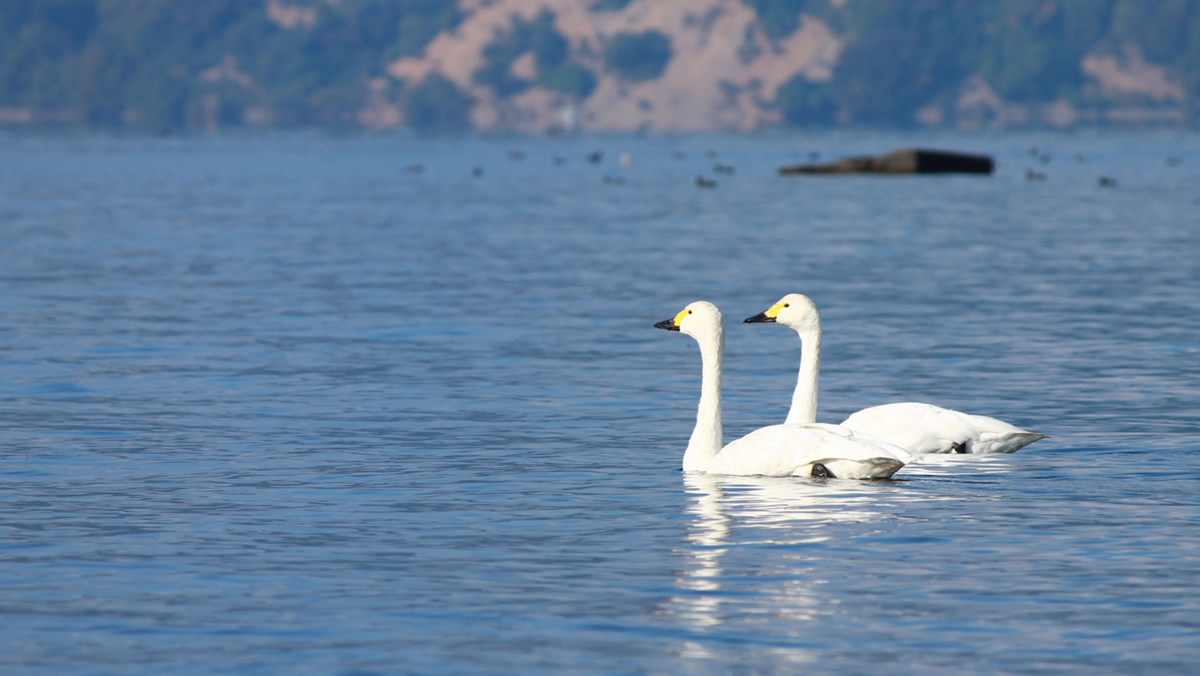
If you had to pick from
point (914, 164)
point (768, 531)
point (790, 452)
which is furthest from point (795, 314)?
point (914, 164)

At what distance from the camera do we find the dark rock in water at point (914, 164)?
287 ft

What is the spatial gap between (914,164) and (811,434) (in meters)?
74.3

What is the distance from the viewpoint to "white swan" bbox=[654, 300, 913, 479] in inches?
567

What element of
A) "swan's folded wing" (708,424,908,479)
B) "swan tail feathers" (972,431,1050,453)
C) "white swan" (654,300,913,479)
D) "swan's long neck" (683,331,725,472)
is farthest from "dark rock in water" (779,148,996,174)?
"swan's folded wing" (708,424,908,479)

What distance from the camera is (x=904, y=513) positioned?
1354cm

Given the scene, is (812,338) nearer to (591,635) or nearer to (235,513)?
(235,513)

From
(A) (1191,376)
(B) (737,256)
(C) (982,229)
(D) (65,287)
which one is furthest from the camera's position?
(C) (982,229)

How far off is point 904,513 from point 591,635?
388 cm

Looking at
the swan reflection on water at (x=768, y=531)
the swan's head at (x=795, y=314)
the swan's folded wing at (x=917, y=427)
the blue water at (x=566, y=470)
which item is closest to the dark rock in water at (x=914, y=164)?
the blue water at (x=566, y=470)

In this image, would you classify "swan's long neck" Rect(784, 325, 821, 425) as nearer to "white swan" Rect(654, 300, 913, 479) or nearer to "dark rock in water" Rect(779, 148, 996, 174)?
"white swan" Rect(654, 300, 913, 479)

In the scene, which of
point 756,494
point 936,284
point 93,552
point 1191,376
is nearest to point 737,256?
point 936,284

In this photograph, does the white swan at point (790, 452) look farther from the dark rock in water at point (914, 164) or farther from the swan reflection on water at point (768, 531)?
the dark rock in water at point (914, 164)

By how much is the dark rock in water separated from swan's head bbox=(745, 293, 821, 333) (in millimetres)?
71356

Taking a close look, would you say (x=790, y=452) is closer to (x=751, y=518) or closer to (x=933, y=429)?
(x=751, y=518)
